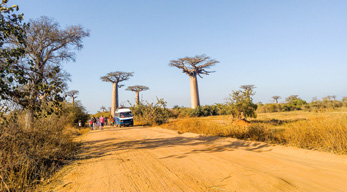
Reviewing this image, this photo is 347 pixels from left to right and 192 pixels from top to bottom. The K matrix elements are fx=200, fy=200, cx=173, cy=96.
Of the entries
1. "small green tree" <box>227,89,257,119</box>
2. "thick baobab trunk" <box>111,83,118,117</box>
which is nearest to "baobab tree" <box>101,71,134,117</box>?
"thick baobab trunk" <box>111,83,118,117</box>

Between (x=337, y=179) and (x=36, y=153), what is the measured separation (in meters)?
7.25

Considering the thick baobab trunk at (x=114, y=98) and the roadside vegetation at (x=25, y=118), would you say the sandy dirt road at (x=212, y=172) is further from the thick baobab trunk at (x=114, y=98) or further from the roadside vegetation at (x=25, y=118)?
the thick baobab trunk at (x=114, y=98)

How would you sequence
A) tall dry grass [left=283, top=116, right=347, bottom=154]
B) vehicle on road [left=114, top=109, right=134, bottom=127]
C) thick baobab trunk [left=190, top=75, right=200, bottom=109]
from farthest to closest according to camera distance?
thick baobab trunk [left=190, top=75, right=200, bottom=109] → vehicle on road [left=114, top=109, right=134, bottom=127] → tall dry grass [left=283, top=116, right=347, bottom=154]

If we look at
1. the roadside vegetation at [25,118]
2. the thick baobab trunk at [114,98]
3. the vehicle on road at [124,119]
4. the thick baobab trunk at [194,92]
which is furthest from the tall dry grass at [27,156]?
the thick baobab trunk at [114,98]

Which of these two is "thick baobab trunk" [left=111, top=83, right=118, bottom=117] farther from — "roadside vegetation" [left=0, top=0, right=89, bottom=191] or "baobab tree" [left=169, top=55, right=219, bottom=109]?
"roadside vegetation" [left=0, top=0, right=89, bottom=191]

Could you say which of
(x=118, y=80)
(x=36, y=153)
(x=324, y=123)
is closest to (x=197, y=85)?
(x=118, y=80)

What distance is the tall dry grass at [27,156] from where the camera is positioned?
14.4 ft

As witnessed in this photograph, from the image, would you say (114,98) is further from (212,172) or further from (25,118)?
(212,172)

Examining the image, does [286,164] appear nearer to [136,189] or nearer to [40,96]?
[136,189]

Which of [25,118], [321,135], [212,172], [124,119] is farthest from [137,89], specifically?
[212,172]

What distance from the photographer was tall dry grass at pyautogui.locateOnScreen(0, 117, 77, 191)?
4.38m

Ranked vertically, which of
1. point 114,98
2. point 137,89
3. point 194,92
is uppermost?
point 137,89

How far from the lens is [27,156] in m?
5.14

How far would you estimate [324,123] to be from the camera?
6918 mm
